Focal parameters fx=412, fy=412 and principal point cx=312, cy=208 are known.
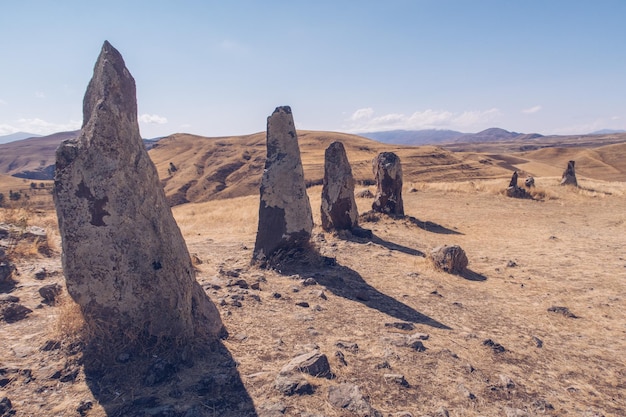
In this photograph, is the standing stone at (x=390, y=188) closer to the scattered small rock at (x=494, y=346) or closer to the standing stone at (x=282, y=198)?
the standing stone at (x=282, y=198)

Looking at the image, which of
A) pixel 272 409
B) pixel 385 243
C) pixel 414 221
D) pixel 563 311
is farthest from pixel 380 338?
pixel 414 221

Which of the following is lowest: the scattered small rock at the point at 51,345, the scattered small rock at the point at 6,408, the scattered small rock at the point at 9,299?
the scattered small rock at the point at 6,408

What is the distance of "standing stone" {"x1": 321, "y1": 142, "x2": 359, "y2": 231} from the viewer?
1359 centimetres

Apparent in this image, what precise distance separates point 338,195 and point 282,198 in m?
4.45

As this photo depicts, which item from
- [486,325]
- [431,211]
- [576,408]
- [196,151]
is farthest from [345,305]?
[196,151]

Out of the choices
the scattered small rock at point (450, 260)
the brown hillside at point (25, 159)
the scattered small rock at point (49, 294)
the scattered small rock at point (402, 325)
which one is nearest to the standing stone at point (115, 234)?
the scattered small rock at point (49, 294)

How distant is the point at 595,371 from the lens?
17.3 ft

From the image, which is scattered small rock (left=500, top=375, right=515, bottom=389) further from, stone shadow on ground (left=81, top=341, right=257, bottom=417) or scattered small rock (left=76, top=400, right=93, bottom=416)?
scattered small rock (left=76, top=400, right=93, bottom=416)

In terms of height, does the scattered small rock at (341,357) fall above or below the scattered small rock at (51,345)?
below

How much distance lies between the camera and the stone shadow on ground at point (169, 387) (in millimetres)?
3812

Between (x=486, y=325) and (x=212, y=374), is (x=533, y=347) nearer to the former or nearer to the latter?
(x=486, y=325)

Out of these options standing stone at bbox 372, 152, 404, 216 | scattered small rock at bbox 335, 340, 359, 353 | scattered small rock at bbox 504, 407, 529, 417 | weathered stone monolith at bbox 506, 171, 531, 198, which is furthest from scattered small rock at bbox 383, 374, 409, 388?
weathered stone monolith at bbox 506, 171, 531, 198

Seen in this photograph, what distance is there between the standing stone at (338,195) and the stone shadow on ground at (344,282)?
394 centimetres

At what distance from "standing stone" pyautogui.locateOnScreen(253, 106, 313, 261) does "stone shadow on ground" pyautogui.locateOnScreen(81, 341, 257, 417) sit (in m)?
4.72
